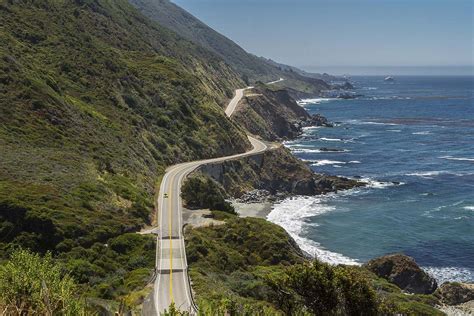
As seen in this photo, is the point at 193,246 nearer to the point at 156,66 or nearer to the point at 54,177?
the point at 54,177

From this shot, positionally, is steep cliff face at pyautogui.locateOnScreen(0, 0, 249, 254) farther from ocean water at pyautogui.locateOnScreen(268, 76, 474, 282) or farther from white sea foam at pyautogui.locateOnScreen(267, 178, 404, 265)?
ocean water at pyautogui.locateOnScreen(268, 76, 474, 282)

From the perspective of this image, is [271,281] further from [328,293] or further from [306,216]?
[306,216]

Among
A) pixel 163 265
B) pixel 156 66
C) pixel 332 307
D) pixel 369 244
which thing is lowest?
pixel 369 244

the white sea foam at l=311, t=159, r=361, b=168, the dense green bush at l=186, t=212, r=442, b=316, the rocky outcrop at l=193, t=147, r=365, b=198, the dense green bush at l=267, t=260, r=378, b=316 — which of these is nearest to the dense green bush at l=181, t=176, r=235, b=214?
the dense green bush at l=186, t=212, r=442, b=316

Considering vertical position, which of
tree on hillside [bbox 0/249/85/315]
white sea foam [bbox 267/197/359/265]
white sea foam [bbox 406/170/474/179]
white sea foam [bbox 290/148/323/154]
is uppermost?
tree on hillside [bbox 0/249/85/315]

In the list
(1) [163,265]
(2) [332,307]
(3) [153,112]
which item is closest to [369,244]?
(1) [163,265]

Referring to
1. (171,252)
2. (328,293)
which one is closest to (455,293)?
(171,252)
